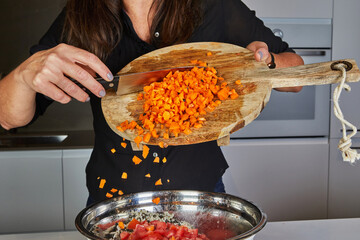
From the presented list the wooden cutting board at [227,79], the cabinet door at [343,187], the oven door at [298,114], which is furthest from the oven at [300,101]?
the wooden cutting board at [227,79]

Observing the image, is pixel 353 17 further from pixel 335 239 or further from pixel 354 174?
pixel 335 239

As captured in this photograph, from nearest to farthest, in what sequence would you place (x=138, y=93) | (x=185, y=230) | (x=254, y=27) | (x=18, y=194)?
(x=185, y=230) → (x=138, y=93) → (x=254, y=27) → (x=18, y=194)

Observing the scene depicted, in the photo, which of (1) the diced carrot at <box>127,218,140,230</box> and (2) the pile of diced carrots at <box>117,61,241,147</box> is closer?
(1) the diced carrot at <box>127,218,140,230</box>

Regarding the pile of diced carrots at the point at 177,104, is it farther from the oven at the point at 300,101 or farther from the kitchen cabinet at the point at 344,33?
the kitchen cabinet at the point at 344,33

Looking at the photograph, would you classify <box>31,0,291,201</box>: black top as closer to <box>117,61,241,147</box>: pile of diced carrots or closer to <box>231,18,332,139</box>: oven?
<box>117,61,241,147</box>: pile of diced carrots

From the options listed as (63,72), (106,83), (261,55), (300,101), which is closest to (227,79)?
(261,55)

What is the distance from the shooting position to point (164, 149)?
133cm

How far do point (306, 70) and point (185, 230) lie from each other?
1.67 feet

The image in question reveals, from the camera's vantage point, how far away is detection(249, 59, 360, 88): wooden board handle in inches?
38.5

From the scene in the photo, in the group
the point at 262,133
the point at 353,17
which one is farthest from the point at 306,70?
the point at 353,17

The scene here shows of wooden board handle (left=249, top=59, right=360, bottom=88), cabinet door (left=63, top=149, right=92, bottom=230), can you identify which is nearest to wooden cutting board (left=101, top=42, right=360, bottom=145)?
wooden board handle (left=249, top=59, right=360, bottom=88)

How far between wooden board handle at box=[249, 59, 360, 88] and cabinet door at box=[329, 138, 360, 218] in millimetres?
1409

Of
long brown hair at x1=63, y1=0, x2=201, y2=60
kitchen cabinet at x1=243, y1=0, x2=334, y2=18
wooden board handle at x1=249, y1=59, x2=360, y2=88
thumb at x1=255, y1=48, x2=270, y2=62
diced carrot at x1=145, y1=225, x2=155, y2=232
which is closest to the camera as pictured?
diced carrot at x1=145, y1=225, x2=155, y2=232

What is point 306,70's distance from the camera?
105cm
